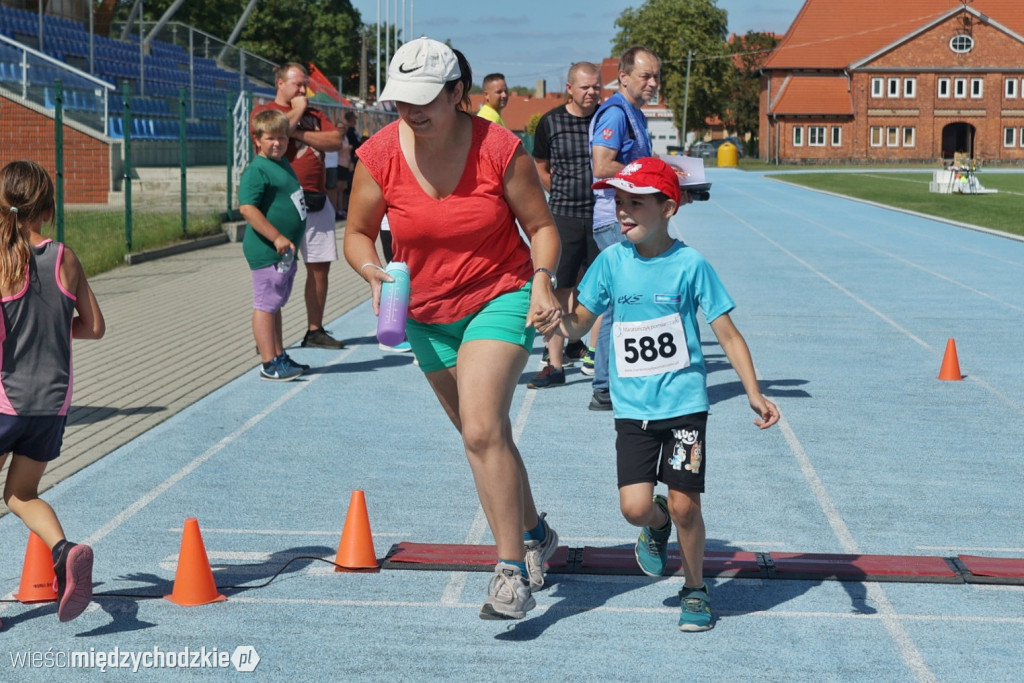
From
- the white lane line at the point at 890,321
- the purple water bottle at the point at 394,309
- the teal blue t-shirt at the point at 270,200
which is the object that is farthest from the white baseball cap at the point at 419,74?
the white lane line at the point at 890,321

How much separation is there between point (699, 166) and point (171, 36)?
40528 millimetres

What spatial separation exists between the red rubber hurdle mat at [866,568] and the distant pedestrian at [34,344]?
274 cm

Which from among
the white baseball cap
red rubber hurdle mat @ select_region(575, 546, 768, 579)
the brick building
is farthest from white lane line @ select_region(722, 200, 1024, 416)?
the brick building

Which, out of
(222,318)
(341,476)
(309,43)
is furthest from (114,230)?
(309,43)

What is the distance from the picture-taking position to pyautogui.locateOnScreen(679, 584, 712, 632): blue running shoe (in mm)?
4754

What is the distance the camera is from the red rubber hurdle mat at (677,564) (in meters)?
5.41

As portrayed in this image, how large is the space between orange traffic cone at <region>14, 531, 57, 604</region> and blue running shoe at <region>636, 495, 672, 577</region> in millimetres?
2270

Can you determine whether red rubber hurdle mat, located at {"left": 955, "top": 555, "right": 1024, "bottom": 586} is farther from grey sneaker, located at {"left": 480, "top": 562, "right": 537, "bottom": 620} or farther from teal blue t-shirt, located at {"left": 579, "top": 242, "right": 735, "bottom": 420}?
grey sneaker, located at {"left": 480, "top": 562, "right": 537, "bottom": 620}

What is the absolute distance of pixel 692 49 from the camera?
113000 mm

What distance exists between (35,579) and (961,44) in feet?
313

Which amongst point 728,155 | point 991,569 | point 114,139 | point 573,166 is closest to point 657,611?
point 991,569

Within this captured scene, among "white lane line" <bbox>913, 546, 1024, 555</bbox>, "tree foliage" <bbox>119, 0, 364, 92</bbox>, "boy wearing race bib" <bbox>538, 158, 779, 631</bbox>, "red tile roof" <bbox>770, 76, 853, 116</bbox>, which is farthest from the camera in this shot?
"red tile roof" <bbox>770, 76, 853, 116</bbox>

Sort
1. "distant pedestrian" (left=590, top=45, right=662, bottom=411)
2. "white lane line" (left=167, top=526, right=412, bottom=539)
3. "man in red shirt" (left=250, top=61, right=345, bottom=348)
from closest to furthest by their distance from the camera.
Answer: "white lane line" (left=167, top=526, right=412, bottom=539) < "distant pedestrian" (left=590, top=45, right=662, bottom=411) < "man in red shirt" (left=250, top=61, right=345, bottom=348)

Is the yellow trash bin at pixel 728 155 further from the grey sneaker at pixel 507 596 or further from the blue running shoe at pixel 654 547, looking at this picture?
the grey sneaker at pixel 507 596
